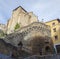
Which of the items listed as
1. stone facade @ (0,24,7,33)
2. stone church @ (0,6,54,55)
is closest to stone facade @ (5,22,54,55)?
stone church @ (0,6,54,55)

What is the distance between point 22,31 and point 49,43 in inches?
242

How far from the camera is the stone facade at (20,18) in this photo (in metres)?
52.0

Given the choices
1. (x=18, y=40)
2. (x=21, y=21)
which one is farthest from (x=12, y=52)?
(x=21, y=21)

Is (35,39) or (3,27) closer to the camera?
(35,39)

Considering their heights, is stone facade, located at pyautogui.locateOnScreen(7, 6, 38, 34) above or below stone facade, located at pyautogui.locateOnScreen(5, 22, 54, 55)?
above

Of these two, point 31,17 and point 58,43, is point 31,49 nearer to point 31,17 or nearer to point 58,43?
point 58,43

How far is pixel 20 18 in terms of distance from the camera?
53531mm

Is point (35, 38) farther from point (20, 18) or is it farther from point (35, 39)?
point (20, 18)

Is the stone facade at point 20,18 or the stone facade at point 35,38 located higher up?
the stone facade at point 20,18

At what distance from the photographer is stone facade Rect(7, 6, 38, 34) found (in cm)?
5197

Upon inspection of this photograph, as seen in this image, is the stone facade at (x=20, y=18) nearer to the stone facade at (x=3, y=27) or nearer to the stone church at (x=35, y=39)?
the stone facade at (x=3, y=27)

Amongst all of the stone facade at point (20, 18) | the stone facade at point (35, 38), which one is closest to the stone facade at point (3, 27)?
the stone facade at point (20, 18)

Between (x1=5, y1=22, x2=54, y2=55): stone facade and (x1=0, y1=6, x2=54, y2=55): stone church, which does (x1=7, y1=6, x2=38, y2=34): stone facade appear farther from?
(x1=5, y1=22, x2=54, y2=55): stone facade

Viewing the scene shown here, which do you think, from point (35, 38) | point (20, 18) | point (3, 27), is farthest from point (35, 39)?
point (3, 27)
